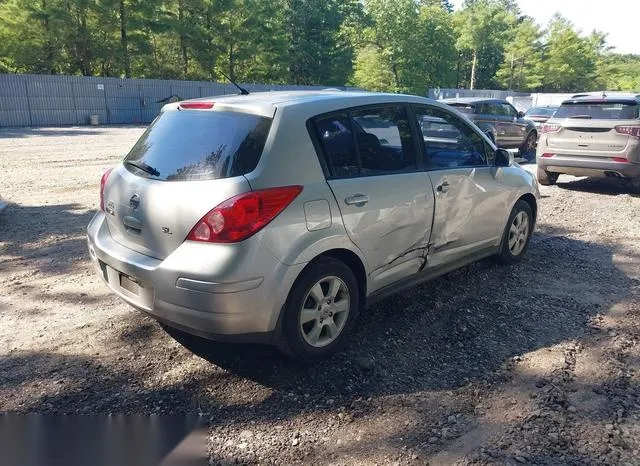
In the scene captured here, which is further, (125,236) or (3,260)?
(3,260)

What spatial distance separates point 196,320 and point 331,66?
4858cm

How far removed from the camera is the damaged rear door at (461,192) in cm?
422

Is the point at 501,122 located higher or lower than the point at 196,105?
lower

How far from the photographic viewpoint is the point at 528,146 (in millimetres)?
16469

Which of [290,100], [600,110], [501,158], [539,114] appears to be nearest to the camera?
[290,100]

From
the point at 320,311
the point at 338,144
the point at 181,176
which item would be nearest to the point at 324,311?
the point at 320,311

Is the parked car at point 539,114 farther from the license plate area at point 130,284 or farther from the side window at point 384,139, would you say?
the license plate area at point 130,284

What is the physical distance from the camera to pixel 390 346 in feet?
12.3

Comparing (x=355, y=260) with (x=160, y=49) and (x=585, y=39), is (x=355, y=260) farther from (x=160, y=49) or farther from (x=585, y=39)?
(x=585, y=39)

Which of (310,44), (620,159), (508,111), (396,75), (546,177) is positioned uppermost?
(310,44)

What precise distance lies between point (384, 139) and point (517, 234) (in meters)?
2.31

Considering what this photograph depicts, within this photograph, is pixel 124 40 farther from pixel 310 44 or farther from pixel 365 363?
pixel 365 363

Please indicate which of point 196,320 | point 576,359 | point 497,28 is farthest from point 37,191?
point 497,28

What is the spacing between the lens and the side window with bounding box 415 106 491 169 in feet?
13.9
